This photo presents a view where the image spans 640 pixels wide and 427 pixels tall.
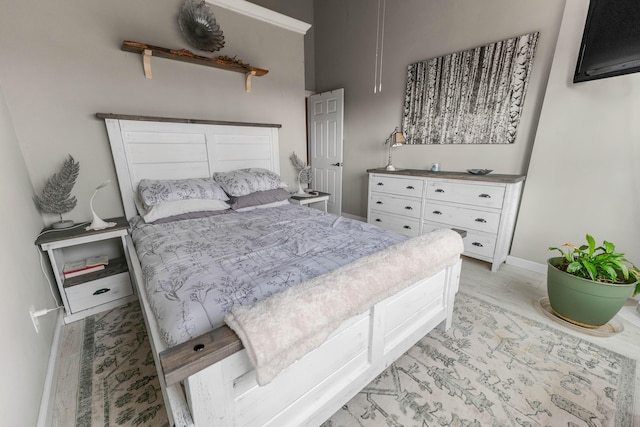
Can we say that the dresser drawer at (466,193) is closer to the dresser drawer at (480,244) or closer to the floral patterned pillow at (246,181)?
the dresser drawer at (480,244)

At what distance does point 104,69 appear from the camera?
210cm

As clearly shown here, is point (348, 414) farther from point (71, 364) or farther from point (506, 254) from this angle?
point (506, 254)

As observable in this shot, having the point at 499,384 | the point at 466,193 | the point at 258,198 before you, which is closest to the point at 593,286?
the point at 499,384

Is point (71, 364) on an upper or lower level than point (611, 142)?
lower

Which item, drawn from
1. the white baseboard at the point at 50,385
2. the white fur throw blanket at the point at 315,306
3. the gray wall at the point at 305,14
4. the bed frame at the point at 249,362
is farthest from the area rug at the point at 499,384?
the gray wall at the point at 305,14

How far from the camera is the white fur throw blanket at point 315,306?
739 millimetres

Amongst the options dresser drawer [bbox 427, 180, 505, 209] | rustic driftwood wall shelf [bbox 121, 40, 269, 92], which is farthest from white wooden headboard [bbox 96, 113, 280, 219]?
dresser drawer [bbox 427, 180, 505, 209]

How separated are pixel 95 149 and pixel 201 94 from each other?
1.05 meters

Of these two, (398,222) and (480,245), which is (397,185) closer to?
(398,222)

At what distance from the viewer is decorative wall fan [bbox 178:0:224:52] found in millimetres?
2236

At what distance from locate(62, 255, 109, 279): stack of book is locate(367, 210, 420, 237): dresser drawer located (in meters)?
2.83

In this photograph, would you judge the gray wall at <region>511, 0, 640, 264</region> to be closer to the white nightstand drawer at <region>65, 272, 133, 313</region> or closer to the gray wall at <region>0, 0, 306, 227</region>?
the gray wall at <region>0, 0, 306, 227</region>

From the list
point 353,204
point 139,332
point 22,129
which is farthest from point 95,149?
point 353,204

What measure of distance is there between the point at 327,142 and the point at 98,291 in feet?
11.3
